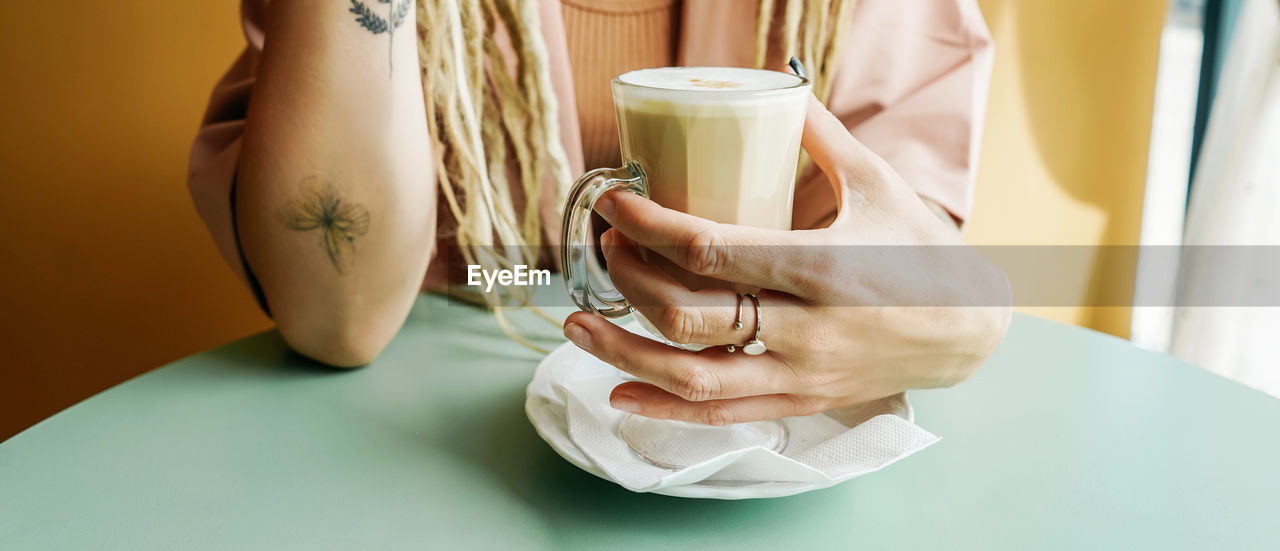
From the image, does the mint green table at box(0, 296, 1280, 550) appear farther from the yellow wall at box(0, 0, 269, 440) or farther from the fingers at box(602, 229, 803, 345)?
the yellow wall at box(0, 0, 269, 440)

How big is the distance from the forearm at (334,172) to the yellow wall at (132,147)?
2.80 feet

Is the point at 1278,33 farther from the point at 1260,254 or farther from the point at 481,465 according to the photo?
the point at 481,465

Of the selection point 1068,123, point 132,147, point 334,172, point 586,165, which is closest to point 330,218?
point 334,172

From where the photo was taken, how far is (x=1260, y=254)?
174cm

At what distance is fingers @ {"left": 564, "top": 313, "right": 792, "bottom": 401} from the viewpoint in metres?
0.59

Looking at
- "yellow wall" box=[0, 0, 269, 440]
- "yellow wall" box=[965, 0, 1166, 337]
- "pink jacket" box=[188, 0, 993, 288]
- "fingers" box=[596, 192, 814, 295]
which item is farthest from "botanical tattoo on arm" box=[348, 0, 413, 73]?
"yellow wall" box=[965, 0, 1166, 337]

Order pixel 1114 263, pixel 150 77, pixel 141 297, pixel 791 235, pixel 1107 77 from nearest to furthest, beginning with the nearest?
pixel 791 235 → pixel 150 77 → pixel 141 297 → pixel 1107 77 → pixel 1114 263

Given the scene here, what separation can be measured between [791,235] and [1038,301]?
1.78 meters

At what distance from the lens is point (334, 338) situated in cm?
80

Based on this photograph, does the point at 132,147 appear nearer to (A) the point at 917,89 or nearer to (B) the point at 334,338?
(B) the point at 334,338

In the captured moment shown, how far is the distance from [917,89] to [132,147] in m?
1.40

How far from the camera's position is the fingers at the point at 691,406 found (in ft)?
2.01

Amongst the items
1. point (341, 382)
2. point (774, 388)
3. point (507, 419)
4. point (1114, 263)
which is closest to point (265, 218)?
point (341, 382)

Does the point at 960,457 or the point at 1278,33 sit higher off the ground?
the point at 1278,33
